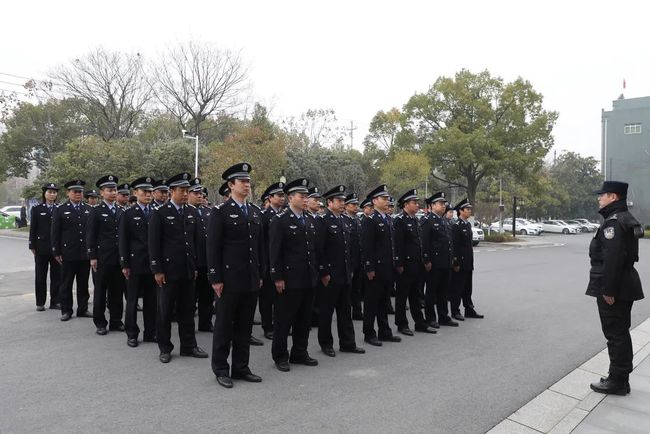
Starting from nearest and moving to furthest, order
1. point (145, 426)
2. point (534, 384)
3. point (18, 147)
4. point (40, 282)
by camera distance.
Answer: point (145, 426) < point (534, 384) < point (40, 282) < point (18, 147)

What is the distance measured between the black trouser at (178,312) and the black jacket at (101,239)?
151cm

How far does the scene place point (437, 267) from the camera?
727cm

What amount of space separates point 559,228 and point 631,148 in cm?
1326

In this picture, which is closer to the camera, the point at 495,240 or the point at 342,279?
the point at 342,279

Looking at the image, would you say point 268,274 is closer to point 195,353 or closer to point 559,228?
point 195,353

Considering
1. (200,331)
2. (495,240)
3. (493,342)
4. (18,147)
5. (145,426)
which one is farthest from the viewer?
(18,147)

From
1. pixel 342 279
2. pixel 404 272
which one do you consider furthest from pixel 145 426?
pixel 404 272

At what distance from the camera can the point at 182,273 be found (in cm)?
553

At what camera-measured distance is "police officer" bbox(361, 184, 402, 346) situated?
627 cm

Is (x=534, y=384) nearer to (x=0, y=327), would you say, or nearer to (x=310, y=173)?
(x=0, y=327)

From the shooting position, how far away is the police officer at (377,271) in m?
6.27

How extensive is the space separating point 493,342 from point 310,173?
99.7 ft

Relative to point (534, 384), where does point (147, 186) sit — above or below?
above

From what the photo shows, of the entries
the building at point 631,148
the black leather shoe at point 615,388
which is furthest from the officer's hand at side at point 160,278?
the building at point 631,148
